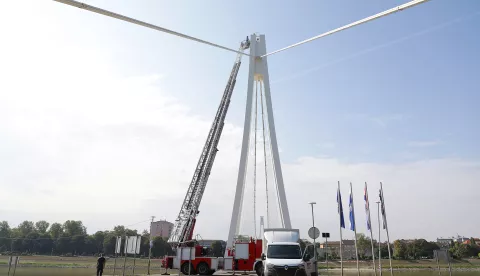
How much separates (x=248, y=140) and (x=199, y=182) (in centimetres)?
600

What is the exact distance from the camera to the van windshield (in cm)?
1719

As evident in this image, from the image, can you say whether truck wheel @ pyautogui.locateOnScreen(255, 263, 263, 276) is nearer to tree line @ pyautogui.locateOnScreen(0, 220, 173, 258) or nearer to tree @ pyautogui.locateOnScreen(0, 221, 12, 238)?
tree line @ pyautogui.locateOnScreen(0, 220, 173, 258)

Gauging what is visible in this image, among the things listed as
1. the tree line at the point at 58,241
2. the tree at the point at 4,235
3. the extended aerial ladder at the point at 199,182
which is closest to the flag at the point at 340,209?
the extended aerial ladder at the point at 199,182

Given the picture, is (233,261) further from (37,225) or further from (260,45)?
(37,225)

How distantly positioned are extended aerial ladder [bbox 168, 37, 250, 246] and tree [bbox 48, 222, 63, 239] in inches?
4282

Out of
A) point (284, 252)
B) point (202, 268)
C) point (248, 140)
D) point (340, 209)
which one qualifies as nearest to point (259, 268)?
point (202, 268)

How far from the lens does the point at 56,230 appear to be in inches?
4862

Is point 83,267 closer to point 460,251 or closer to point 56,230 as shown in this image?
point 56,230

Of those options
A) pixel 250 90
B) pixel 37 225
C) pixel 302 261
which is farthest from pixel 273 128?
pixel 37 225

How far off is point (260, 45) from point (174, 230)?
19.0m

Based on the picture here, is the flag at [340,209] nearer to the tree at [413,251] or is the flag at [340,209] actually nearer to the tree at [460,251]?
the tree at [413,251]

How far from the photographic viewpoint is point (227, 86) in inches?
1351

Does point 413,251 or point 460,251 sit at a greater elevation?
point 460,251

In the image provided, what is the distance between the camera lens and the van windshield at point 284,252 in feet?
56.4
